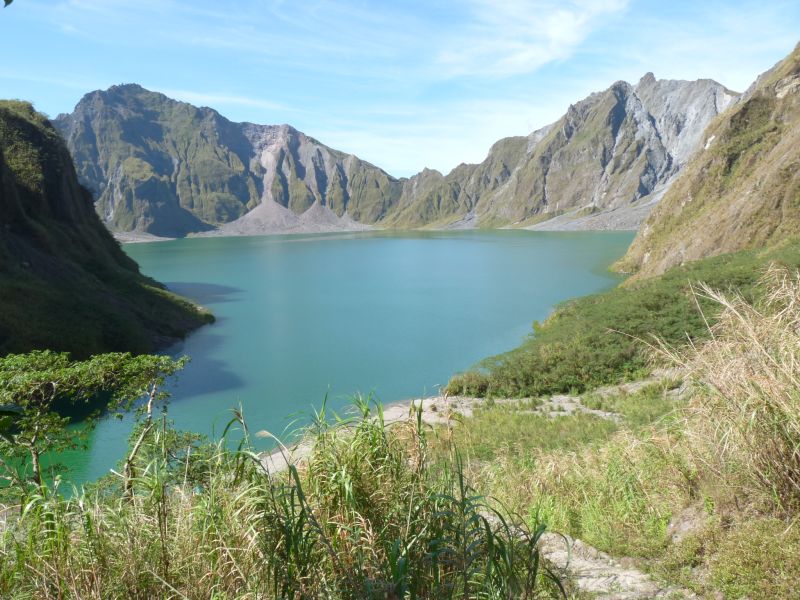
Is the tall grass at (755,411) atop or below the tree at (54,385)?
atop

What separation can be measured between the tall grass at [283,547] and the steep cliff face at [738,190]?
45.2 metres

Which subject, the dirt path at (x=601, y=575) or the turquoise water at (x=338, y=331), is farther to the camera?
the turquoise water at (x=338, y=331)

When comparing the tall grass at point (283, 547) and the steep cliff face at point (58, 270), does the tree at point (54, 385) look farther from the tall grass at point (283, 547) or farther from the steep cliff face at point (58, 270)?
the steep cliff face at point (58, 270)

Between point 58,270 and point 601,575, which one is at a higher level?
point 58,270

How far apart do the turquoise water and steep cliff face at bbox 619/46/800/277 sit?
8.61m

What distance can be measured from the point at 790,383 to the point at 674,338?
21.7m

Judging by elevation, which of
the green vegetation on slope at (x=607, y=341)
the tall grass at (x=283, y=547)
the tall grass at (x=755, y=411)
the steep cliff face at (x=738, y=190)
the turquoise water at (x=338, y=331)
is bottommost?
the turquoise water at (x=338, y=331)

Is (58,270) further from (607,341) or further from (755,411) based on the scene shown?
(755,411)

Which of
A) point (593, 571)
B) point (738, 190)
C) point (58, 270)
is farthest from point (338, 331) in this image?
point (738, 190)

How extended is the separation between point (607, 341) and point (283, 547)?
24892mm

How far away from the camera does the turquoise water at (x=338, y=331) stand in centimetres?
2764

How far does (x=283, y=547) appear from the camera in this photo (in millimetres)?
5188

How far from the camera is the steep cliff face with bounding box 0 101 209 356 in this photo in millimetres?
31953

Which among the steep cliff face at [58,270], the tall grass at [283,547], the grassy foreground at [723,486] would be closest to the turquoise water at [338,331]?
the tall grass at [283,547]
